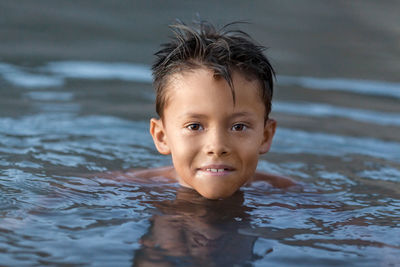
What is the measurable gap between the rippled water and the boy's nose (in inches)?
13.8

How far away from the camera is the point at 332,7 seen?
8633 mm

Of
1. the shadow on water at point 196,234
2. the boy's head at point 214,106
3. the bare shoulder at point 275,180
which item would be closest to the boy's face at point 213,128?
the boy's head at point 214,106

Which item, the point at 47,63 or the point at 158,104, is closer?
the point at 158,104

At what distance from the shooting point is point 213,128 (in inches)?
129

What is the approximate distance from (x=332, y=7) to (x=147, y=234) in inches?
244

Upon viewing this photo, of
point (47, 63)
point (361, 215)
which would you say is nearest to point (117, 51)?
point (47, 63)

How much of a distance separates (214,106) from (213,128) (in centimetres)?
10

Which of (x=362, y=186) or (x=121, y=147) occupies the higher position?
(x=121, y=147)

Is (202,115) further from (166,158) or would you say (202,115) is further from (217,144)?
(166,158)

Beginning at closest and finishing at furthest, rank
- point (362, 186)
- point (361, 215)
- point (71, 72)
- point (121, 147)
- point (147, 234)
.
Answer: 1. point (147, 234)
2. point (361, 215)
3. point (362, 186)
4. point (121, 147)
5. point (71, 72)

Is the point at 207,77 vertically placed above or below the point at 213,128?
above

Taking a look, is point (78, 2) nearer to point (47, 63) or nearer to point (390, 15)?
point (47, 63)

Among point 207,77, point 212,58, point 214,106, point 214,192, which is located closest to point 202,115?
point 214,106

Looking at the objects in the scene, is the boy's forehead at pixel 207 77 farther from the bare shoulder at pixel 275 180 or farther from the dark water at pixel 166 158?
the bare shoulder at pixel 275 180
